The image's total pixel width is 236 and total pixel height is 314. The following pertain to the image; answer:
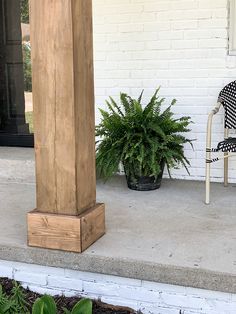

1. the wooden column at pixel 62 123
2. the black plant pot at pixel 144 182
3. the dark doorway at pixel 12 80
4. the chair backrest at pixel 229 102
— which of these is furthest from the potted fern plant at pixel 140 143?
the dark doorway at pixel 12 80

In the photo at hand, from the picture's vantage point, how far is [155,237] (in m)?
2.51

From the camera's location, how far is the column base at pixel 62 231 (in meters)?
2.28

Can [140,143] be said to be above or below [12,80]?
below

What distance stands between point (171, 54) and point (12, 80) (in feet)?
5.33

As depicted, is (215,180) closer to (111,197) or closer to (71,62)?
(111,197)

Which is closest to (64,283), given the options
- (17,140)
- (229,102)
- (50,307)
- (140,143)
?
(50,307)

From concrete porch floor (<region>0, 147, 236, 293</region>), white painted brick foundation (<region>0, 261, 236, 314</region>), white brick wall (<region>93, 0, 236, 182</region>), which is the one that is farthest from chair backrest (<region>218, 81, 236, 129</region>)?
white painted brick foundation (<region>0, 261, 236, 314</region>)

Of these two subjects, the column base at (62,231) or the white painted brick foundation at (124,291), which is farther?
the column base at (62,231)

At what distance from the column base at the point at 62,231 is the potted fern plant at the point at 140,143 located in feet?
3.20

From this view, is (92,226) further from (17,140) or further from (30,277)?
(17,140)

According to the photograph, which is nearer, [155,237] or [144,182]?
[155,237]

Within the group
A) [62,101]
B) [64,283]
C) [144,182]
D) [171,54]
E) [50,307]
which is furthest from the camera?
[171,54]

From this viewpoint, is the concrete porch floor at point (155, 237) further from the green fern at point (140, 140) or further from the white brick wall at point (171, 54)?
the white brick wall at point (171, 54)

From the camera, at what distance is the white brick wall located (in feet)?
11.6
